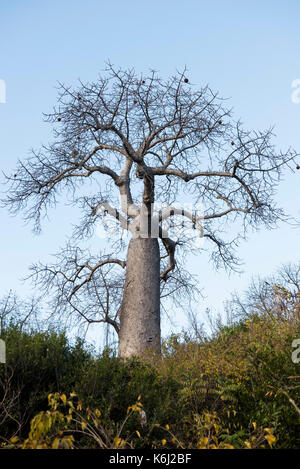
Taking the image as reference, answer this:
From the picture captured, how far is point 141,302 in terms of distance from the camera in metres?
9.55

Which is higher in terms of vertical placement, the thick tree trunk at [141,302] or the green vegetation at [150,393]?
the thick tree trunk at [141,302]

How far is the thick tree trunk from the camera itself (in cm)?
934

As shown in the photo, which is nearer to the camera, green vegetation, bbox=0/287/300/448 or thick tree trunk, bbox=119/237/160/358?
green vegetation, bbox=0/287/300/448

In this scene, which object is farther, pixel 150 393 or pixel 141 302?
pixel 141 302

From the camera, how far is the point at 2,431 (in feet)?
Result: 16.4

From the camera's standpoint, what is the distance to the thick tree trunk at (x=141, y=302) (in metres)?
9.34

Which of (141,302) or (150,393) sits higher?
(141,302)

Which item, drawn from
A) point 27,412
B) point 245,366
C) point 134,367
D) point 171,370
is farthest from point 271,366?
point 27,412

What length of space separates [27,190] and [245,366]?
673 cm

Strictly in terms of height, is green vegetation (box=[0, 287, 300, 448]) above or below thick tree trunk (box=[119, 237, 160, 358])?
below

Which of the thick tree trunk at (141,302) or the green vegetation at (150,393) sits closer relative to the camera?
the green vegetation at (150,393)

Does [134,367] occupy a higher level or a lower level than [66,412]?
higher
